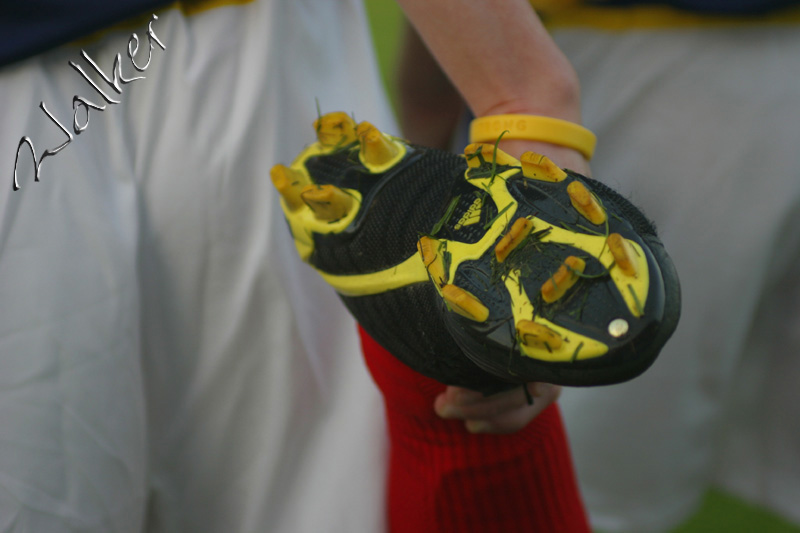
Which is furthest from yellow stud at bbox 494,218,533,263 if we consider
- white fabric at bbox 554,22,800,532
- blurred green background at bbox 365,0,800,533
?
blurred green background at bbox 365,0,800,533

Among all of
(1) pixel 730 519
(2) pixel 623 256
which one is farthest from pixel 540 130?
(1) pixel 730 519

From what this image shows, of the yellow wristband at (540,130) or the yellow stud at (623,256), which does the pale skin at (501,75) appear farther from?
the yellow stud at (623,256)

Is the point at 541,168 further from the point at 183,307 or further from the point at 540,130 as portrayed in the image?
the point at 183,307

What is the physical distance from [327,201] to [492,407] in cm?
15

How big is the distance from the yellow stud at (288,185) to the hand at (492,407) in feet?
0.45

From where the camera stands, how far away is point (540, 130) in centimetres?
37

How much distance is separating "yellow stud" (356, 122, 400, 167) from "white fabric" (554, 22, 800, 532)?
0.36 meters

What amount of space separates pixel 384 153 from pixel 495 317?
0.14m

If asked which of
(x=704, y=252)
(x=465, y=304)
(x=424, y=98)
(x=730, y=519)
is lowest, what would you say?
(x=730, y=519)

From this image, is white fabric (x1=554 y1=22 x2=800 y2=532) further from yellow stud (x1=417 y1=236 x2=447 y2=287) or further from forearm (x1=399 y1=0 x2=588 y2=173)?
yellow stud (x1=417 y1=236 x2=447 y2=287)

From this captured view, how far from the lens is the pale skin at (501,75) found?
1.23 ft

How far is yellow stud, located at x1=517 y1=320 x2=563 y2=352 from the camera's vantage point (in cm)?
24

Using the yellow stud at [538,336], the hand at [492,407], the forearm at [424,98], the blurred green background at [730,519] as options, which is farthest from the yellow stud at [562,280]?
the blurred green background at [730,519]

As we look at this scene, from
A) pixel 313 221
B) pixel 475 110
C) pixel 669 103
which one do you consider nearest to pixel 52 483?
pixel 313 221
